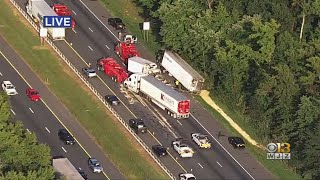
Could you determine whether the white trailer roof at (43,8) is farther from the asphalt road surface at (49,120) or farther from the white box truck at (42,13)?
the asphalt road surface at (49,120)

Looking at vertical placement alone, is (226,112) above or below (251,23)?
below

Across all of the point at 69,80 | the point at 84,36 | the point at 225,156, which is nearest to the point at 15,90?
the point at 69,80

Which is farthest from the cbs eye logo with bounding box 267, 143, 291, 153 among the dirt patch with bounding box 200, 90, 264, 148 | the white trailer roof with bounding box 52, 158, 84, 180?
the white trailer roof with bounding box 52, 158, 84, 180

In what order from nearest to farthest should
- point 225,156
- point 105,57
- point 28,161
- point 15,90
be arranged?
point 28,161, point 225,156, point 15,90, point 105,57

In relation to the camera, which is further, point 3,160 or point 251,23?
point 251,23

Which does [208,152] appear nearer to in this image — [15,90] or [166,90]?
[166,90]

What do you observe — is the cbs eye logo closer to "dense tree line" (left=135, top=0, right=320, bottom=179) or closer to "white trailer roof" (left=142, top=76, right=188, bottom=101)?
"dense tree line" (left=135, top=0, right=320, bottom=179)

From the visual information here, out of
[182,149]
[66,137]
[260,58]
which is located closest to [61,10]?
[260,58]
